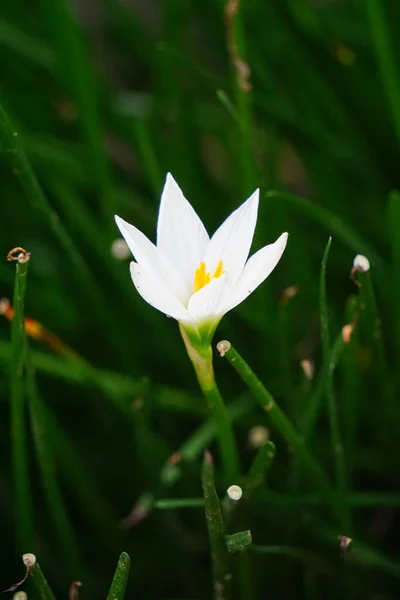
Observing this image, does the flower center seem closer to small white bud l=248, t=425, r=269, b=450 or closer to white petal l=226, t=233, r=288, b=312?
white petal l=226, t=233, r=288, b=312

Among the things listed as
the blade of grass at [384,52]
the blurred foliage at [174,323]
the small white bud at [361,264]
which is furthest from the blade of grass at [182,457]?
the blade of grass at [384,52]

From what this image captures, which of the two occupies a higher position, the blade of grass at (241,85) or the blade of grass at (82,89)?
the blade of grass at (82,89)

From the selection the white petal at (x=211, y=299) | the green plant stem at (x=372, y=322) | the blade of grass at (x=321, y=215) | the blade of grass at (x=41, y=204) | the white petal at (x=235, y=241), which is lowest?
the white petal at (x=211, y=299)

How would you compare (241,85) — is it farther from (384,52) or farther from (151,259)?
(151,259)

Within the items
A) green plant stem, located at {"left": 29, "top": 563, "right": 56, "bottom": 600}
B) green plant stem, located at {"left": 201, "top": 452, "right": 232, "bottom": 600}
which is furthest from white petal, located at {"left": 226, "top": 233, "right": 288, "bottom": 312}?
green plant stem, located at {"left": 29, "top": 563, "right": 56, "bottom": 600}

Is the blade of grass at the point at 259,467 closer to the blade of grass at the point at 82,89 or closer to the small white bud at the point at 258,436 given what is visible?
the small white bud at the point at 258,436

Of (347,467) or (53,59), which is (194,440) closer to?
(347,467)

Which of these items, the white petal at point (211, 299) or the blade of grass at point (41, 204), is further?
the blade of grass at point (41, 204)
